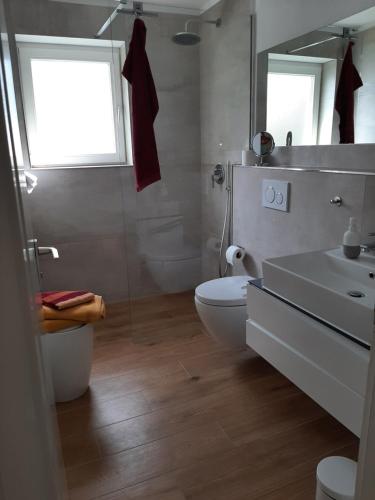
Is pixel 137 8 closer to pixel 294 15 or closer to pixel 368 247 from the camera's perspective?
pixel 294 15

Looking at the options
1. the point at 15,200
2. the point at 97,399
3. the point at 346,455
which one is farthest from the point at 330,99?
the point at 97,399

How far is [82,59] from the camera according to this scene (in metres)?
2.86

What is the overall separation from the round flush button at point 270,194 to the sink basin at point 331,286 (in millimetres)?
628

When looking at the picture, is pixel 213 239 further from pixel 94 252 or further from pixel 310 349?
pixel 310 349

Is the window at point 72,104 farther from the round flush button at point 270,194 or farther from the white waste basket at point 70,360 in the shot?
the white waste basket at point 70,360

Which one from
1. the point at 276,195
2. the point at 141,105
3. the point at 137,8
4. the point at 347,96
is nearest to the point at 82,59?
the point at 137,8

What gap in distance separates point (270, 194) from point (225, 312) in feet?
2.49

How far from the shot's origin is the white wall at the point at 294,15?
5.65 feet

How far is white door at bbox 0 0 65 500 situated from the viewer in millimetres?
476

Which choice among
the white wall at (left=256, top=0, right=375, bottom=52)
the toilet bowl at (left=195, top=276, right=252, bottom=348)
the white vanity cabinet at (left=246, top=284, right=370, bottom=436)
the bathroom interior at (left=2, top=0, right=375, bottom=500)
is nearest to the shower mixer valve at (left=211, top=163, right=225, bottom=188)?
the bathroom interior at (left=2, top=0, right=375, bottom=500)

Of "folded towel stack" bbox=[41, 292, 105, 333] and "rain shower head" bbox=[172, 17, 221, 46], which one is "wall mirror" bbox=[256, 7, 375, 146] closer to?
"rain shower head" bbox=[172, 17, 221, 46]

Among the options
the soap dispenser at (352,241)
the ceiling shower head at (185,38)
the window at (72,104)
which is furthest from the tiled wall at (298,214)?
the window at (72,104)

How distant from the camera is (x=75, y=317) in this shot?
1.85 metres

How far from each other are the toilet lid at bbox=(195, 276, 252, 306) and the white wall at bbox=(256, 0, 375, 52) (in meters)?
1.45
